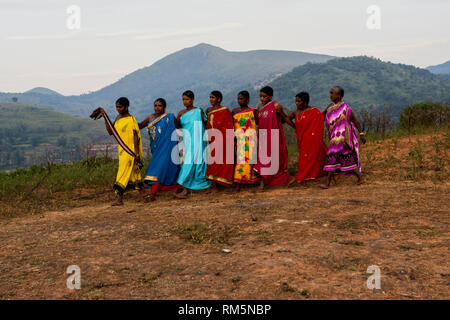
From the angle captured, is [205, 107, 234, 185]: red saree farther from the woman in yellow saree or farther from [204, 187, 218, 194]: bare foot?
the woman in yellow saree

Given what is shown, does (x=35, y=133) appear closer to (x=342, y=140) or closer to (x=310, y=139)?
(x=310, y=139)

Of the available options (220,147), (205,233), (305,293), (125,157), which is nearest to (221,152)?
(220,147)

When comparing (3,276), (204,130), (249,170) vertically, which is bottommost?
(3,276)

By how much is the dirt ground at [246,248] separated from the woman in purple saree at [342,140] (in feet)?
1.67

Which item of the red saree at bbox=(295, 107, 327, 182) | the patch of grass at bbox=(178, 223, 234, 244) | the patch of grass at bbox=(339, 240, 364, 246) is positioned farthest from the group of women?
the patch of grass at bbox=(339, 240, 364, 246)

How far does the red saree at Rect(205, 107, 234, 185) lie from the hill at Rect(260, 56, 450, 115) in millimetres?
117233

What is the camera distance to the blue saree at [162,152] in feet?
21.9

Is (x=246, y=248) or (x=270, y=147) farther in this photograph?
(x=270, y=147)

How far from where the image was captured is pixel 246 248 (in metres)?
3.85

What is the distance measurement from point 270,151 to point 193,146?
1349 mm

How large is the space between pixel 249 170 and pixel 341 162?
5.12 ft
